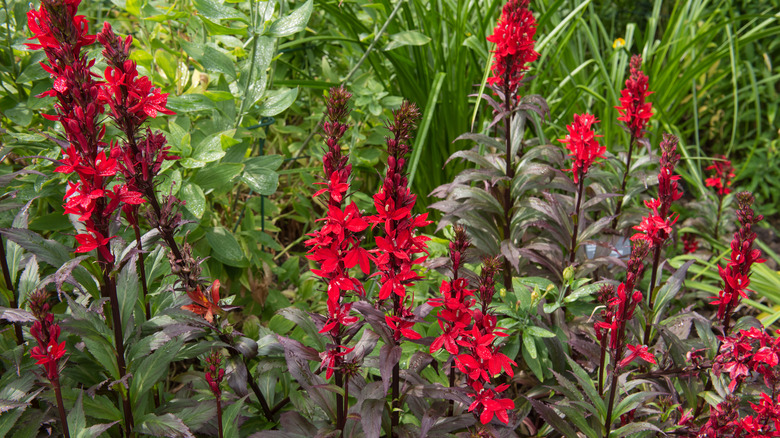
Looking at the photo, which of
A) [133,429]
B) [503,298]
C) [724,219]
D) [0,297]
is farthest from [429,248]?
[724,219]

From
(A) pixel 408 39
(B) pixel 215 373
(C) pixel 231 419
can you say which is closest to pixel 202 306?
(B) pixel 215 373

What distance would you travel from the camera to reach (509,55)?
2.01 metres

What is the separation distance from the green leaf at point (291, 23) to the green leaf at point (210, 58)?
19 centimetres

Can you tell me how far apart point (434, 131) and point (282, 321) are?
133 cm

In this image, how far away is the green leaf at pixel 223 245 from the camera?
191 cm

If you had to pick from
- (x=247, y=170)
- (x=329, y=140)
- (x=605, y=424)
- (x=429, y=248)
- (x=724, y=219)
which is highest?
(x=329, y=140)

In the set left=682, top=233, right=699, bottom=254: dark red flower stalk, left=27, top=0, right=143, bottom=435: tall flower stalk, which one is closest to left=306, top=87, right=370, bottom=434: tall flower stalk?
left=27, top=0, right=143, bottom=435: tall flower stalk

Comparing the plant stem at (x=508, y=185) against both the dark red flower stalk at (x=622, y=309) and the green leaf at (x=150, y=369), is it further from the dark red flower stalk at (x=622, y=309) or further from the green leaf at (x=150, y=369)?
the green leaf at (x=150, y=369)

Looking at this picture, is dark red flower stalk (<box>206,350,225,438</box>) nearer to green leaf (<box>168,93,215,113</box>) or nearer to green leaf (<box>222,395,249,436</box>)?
green leaf (<box>222,395,249,436</box>)

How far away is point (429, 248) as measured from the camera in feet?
6.75

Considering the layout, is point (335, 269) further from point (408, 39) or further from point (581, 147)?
point (408, 39)

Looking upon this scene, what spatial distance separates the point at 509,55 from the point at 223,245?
1240 millimetres

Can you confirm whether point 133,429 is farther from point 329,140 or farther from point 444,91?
point 444,91

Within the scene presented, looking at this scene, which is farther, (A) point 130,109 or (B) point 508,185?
(B) point 508,185
